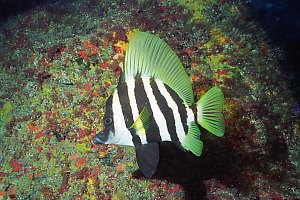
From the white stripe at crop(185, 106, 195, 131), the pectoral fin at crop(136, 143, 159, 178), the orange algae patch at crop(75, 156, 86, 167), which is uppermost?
the white stripe at crop(185, 106, 195, 131)

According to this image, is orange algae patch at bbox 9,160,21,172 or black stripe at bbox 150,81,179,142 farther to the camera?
orange algae patch at bbox 9,160,21,172

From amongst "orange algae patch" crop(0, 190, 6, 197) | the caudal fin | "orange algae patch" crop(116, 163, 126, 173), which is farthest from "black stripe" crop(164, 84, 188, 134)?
"orange algae patch" crop(0, 190, 6, 197)

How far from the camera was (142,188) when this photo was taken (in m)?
2.99

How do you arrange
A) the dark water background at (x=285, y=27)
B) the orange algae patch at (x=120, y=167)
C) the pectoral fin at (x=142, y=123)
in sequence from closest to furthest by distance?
the pectoral fin at (x=142, y=123)
the orange algae patch at (x=120, y=167)
the dark water background at (x=285, y=27)

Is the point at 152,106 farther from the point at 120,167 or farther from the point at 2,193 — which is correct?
the point at 2,193

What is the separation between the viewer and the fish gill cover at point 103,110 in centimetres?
305

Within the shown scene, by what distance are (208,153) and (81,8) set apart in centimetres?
416

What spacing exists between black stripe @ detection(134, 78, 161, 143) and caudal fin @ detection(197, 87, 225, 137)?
351 mm

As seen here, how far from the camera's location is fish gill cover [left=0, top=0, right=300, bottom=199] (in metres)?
3.05

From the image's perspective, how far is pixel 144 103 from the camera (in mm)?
1844

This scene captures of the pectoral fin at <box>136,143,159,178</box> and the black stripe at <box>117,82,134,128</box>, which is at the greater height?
the black stripe at <box>117,82,134,128</box>

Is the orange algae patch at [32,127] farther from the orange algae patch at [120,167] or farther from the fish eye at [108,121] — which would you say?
the fish eye at [108,121]

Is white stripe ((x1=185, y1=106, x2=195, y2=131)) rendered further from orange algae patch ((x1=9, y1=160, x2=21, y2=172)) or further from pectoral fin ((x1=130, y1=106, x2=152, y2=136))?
orange algae patch ((x1=9, y1=160, x2=21, y2=172))

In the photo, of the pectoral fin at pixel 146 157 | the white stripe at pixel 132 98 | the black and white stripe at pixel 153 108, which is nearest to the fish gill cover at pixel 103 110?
the pectoral fin at pixel 146 157
